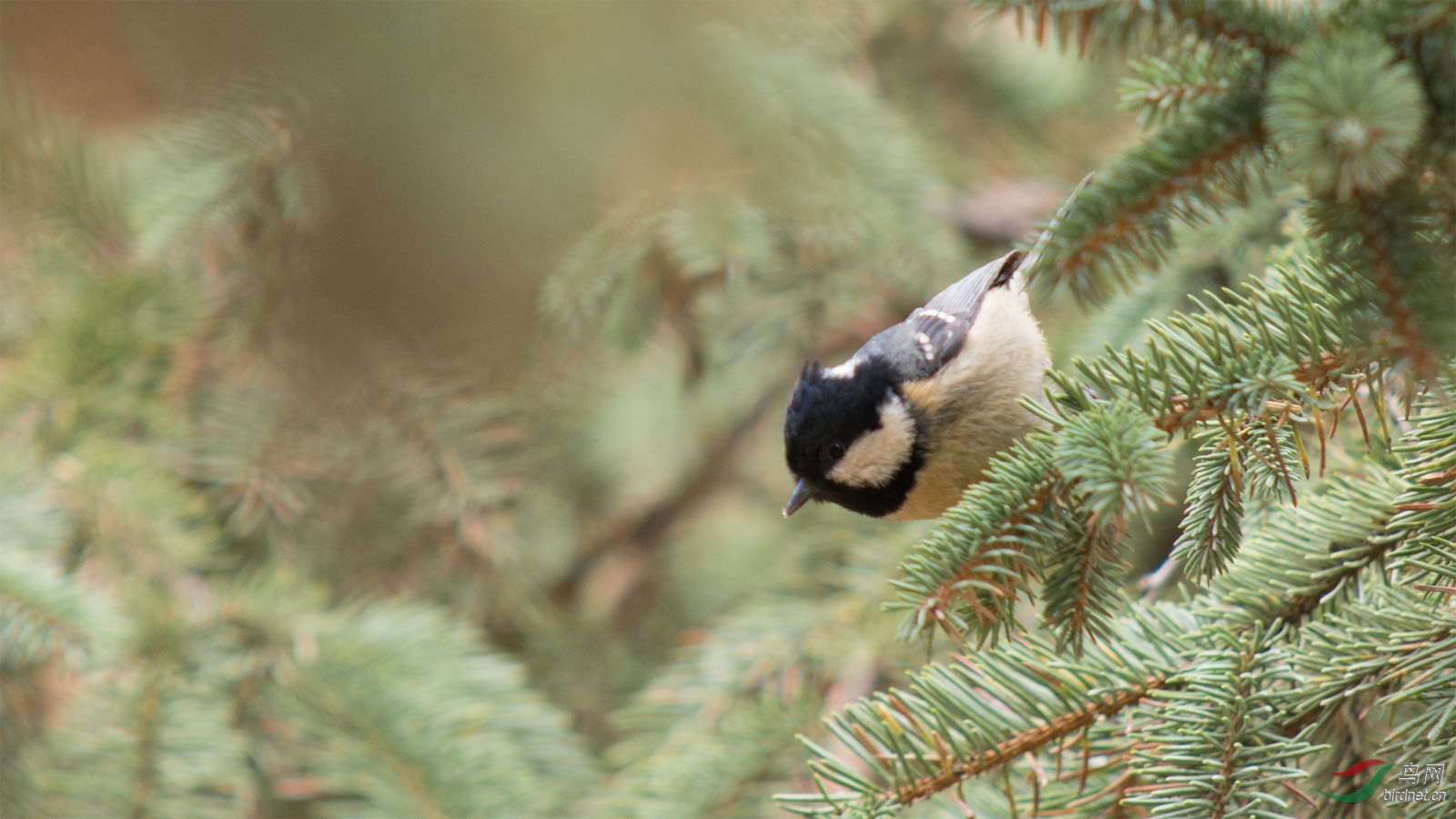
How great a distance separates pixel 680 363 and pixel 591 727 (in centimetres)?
54

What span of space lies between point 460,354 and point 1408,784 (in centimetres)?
97

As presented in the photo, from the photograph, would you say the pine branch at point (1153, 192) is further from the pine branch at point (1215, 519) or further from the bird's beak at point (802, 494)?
the bird's beak at point (802, 494)

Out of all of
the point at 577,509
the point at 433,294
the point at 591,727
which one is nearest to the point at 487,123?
the point at 433,294

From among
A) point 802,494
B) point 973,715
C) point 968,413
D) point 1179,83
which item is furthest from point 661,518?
point 1179,83

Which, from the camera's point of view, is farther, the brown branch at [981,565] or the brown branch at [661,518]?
the brown branch at [661,518]

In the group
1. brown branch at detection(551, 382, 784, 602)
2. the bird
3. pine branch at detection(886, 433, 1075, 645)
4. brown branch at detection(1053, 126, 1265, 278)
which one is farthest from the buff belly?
brown branch at detection(551, 382, 784, 602)

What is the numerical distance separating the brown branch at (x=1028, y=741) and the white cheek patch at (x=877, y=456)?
0.33 m

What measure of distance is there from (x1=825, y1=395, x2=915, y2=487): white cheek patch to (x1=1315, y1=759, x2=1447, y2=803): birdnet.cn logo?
1.39ft

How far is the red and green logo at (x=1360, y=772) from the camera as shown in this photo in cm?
59

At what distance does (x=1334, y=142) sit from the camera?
450 millimetres

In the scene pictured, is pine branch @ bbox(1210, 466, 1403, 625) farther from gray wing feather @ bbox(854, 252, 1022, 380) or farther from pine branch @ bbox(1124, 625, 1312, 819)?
gray wing feather @ bbox(854, 252, 1022, 380)

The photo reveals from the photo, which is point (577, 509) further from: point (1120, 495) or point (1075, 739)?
point (1120, 495)

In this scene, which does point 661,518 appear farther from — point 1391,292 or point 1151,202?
point 1391,292

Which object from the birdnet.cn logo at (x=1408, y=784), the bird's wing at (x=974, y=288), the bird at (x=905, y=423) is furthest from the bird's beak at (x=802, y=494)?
the birdnet.cn logo at (x=1408, y=784)
